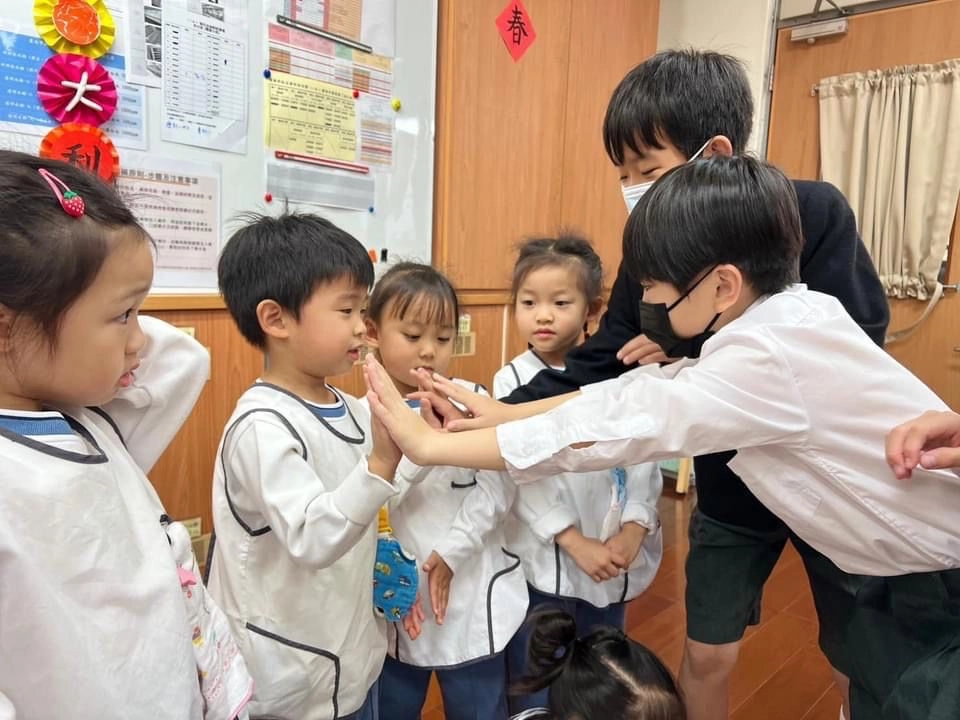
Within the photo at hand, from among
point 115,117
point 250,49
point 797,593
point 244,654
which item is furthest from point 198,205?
point 797,593

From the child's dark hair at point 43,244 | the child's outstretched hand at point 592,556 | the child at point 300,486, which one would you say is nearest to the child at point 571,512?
the child's outstretched hand at point 592,556

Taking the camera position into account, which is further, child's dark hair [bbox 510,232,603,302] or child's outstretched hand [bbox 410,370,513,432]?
child's dark hair [bbox 510,232,603,302]

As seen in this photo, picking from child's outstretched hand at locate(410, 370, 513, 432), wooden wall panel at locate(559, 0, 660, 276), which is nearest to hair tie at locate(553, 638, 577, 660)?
child's outstretched hand at locate(410, 370, 513, 432)

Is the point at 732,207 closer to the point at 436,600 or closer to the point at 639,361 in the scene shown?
the point at 639,361

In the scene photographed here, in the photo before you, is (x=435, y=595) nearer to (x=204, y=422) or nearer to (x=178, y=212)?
(x=204, y=422)

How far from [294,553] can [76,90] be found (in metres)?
1.22

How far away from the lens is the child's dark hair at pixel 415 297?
1315 millimetres

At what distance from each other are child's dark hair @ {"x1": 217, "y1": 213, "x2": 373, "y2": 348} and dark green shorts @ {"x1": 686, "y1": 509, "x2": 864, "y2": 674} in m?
0.89

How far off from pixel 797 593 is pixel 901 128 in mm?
2355

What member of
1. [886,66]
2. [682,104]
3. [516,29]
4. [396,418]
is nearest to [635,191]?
[682,104]

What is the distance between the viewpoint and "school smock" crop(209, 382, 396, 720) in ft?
3.11

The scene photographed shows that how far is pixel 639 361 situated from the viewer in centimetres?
136

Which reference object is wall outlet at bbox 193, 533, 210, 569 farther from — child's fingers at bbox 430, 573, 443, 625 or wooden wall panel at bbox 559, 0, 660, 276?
wooden wall panel at bbox 559, 0, 660, 276

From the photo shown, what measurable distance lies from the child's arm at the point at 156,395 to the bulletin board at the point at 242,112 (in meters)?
0.84
